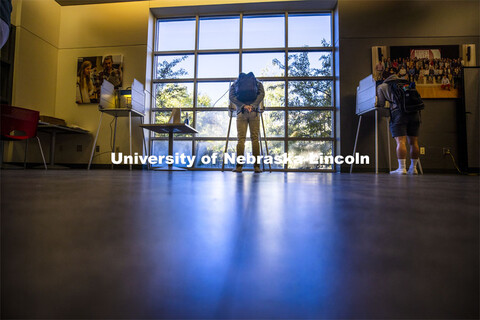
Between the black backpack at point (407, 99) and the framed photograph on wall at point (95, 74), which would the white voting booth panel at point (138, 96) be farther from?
the black backpack at point (407, 99)

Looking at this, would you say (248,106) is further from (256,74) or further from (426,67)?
(426,67)

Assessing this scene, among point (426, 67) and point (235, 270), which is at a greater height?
point (426, 67)

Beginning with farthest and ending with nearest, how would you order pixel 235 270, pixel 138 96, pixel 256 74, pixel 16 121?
1. pixel 256 74
2. pixel 138 96
3. pixel 16 121
4. pixel 235 270

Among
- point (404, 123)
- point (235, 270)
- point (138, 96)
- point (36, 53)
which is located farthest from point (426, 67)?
point (36, 53)

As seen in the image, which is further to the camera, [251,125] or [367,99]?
[367,99]

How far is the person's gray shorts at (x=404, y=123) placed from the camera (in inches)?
123

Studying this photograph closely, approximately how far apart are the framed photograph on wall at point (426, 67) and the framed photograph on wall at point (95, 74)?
15.4ft

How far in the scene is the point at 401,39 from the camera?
468cm

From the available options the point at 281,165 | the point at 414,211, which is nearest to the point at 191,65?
the point at 281,165

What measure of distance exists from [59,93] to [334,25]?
215 inches

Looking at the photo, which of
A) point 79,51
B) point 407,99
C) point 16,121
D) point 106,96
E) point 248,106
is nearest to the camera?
point 407,99

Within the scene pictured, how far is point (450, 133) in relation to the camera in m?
4.47

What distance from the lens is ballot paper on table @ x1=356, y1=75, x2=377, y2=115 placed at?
151 inches

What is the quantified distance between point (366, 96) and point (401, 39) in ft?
5.14
